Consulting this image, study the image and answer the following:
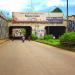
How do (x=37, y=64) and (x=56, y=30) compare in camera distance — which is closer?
(x=37, y=64)

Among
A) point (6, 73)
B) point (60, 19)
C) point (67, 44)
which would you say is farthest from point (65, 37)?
point (60, 19)

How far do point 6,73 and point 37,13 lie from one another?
3984 inches

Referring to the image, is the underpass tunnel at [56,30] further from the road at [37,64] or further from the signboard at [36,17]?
the road at [37,64]

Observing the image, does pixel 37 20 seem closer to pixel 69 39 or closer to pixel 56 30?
pixel 56 30

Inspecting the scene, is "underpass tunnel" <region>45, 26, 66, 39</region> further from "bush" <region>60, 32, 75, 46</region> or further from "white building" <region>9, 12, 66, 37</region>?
"bush" <region>60, 32, 75, 46</region>

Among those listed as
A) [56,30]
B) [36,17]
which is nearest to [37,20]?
[36,17]

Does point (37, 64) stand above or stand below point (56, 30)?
above

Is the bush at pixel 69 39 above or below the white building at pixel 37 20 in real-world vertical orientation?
below

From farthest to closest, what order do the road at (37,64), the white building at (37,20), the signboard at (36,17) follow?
1. the signboard at (36,17)
2. the white building at (37,20)
3. the road at (37,64)

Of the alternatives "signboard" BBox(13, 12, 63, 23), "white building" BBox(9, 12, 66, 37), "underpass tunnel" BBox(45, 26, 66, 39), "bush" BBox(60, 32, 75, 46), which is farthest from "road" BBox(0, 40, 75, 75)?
"underpass tunnel" BBox(45, 26, 66, 39)

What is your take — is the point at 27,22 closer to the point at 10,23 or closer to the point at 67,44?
the point at 10,23

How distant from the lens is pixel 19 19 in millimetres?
112438

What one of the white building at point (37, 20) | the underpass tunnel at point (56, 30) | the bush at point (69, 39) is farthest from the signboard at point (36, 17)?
the bush at point (69, 39)

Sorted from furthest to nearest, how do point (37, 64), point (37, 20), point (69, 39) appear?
point (37, 20), point (69, 39), point (37, 64)
